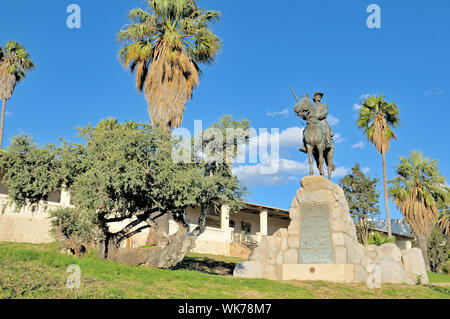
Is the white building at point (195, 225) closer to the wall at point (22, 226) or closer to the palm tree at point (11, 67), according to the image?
the wall at point (22, 226)

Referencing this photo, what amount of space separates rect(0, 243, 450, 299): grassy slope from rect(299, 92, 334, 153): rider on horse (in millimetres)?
5725

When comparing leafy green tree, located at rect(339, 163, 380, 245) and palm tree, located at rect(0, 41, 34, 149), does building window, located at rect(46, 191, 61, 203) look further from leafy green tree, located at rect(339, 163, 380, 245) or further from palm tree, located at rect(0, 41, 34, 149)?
leafy green tree, located at rect(339, 163, 380, 245)

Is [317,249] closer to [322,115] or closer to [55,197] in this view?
[322,115]

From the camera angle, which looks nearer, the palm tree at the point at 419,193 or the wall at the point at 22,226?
the wall at the point at 22,226

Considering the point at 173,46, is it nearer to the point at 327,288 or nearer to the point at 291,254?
the point at 291,254

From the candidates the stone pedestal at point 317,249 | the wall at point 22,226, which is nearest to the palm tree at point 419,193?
the stone pedestal at point 317,249

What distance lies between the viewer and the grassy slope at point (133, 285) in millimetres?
8859

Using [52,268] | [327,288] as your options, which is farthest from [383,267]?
[52,268]

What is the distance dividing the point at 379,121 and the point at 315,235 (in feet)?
65.6

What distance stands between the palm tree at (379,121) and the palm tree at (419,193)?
3.29m

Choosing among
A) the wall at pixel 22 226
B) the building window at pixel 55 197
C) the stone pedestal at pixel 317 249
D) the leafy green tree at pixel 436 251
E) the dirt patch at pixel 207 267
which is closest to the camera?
the stone pedestal at pixel 317 249

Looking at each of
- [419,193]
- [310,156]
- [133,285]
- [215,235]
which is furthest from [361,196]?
[133,285]

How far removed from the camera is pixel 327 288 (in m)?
12.5

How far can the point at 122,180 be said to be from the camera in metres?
13.0
